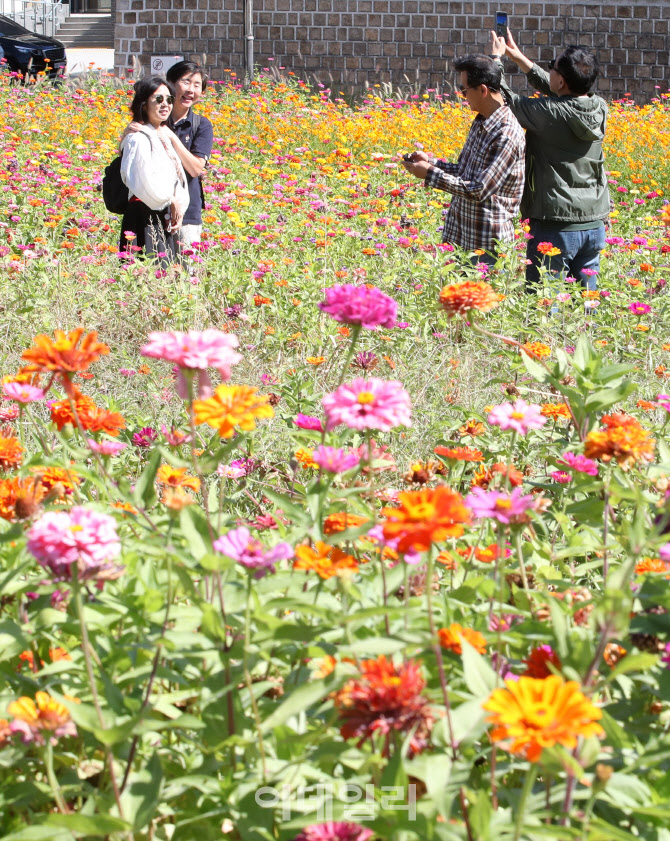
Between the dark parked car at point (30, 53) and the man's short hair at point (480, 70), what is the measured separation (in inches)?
467

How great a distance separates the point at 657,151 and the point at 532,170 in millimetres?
5334

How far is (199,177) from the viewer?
16.8 ft

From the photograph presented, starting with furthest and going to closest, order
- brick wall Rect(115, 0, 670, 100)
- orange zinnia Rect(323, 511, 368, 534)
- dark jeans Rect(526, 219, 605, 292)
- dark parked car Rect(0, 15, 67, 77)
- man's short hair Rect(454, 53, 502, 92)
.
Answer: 1. dark parked car Rect(0, 15, 67, 77)
2. brick wall Rect(115, 0, 670, 100)
3. dark jeans Rect(526, 219, 605, 292)
4. man's short hair Rect(454, 53, 502, 92)
5. orange zinnia Rect(323, 511, 368, 534)

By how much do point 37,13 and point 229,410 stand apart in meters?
27.3

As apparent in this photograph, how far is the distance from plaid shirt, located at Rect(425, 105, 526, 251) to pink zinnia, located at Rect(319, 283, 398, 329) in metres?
3.19

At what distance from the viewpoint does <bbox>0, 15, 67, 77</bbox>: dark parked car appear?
15242mm

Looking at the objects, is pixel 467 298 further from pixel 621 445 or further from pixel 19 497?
pixel 19 497

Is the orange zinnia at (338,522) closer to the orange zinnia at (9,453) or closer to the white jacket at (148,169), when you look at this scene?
the orange zinnia at (9,453)

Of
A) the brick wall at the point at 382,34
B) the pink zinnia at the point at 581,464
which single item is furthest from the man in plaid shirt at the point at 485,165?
the brick wall at the point at 382,34

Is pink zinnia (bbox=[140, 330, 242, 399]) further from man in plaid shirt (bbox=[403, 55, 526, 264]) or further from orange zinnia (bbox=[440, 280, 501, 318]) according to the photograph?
man in plaid shirt (bbox=[403, 55, 526, 264])

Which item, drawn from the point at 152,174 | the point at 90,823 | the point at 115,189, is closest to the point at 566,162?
the point at 152,174

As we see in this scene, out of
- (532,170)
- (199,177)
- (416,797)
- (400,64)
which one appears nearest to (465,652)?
(416,797)

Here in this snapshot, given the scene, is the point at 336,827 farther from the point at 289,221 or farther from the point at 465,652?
the point at 289,221

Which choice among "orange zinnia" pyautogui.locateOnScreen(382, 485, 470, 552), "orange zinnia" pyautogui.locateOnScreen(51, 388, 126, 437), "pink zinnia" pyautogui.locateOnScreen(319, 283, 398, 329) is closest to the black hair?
"orange zinnia" pyautogui.locateOnScreen(51, 388, 126, 437)
